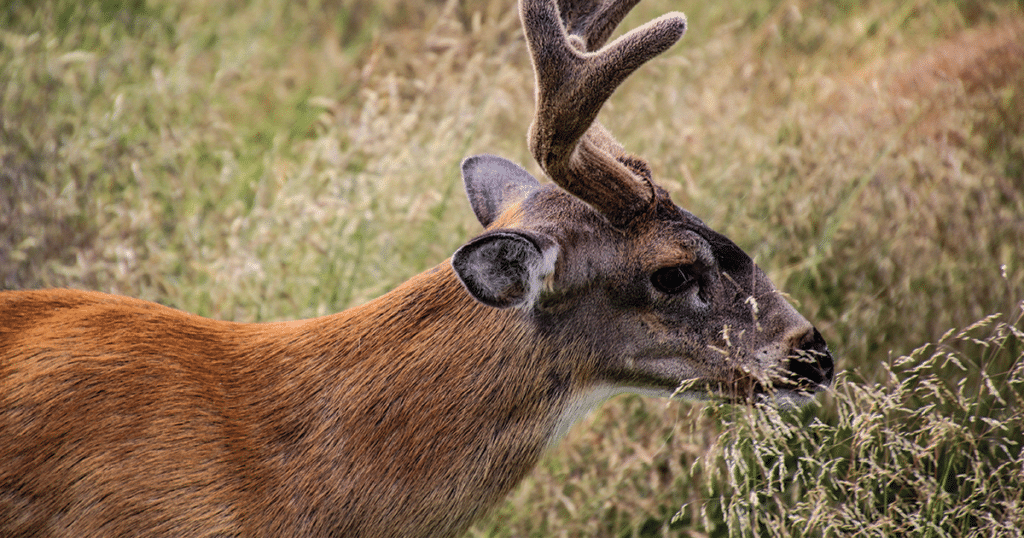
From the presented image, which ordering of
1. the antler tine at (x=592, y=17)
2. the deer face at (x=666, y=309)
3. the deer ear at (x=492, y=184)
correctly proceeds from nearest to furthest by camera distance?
the deer face at (x=666, y=309)
the antler tine at (x=592, y=17)
the deer ear at (x=492, y=184)

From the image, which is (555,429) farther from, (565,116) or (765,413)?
(565,116)

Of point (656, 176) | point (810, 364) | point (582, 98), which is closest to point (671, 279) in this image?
point (810, 364)

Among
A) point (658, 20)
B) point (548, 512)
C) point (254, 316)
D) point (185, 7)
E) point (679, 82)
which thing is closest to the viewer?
point (658, 20)

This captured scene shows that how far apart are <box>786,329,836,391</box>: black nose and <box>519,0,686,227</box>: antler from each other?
2.25ft

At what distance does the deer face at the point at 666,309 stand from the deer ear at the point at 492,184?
0.33 m

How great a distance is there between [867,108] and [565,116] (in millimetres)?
4060

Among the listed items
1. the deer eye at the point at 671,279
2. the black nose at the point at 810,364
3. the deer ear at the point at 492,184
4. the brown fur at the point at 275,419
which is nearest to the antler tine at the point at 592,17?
the deer ear at the point at 492,184

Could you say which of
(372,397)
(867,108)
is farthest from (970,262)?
(372,397)

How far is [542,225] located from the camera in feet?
9.41

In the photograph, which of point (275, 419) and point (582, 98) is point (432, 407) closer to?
point (275, 419)

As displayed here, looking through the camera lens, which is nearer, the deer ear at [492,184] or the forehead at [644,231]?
the forehead at [644,231]

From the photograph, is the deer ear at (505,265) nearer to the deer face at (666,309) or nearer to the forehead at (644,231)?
the deer face at (666,309)

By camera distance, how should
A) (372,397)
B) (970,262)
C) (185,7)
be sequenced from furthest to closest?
(185,7) < (970,262) < (372,397)

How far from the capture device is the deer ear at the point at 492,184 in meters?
3.37
